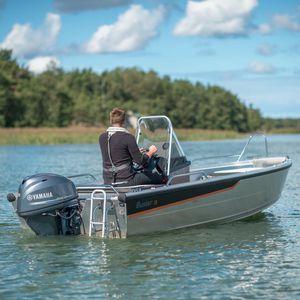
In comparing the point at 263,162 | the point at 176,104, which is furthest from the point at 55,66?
the point at 263,162

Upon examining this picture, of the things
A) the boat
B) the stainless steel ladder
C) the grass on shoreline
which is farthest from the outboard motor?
the grass on shoreline

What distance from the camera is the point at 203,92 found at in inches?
4673

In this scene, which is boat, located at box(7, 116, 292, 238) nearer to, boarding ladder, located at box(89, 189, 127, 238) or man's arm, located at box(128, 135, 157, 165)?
boarding ladder, located at box(89, 189, 127, 238)

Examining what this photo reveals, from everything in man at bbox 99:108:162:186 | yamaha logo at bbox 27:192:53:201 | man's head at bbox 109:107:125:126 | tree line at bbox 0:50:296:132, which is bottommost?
yamaha logo at bbox 27:192:53:201

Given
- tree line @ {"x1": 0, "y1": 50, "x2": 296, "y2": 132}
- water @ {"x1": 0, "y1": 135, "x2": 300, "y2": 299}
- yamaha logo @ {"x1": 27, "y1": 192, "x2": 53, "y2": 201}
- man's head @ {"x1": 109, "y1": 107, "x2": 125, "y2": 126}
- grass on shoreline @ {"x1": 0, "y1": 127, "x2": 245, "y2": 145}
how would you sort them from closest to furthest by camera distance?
water @ {"x1": 0, "y1": 135, "x2": 300, "y2": 299} < yamaha logo @ {"x1": 27, "y1": 192, "x2": 53, "y2": 201} < man's head @ {"x1": 109, "y1": 107, "x2": 125, "y2": 126} < grass on shoreline @ {"x1": 0, "y1": 127, "x2": 245, "y2": 145} < tree line @ {"x1": 0, "y1": 50, "x2": 296, "y2": 132}

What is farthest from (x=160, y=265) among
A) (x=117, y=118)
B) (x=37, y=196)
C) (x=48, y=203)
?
(x=117, y=118)

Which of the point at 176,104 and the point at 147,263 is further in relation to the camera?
the point at 176,104

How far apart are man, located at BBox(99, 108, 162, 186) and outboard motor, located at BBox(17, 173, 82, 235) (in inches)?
31.2

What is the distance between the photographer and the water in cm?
679

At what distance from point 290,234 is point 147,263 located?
2.98 metres

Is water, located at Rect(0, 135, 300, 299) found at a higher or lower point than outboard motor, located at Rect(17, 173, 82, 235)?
lower

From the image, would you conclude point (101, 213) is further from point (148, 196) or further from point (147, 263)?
point (147, 263)

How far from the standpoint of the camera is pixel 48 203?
885 cm

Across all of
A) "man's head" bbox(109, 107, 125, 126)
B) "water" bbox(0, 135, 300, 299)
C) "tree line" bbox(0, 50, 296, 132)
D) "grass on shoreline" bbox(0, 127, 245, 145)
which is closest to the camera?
"water" bbox(0, 135, 300, 299)
